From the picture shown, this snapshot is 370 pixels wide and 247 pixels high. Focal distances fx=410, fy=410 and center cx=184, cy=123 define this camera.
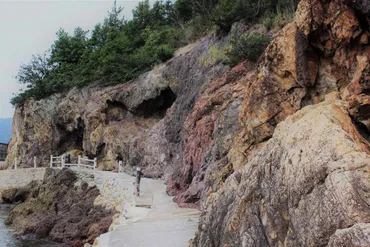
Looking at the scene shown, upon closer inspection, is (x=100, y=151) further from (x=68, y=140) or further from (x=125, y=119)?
(x=68, y=140)

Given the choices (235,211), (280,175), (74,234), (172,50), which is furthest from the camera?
(172,50)

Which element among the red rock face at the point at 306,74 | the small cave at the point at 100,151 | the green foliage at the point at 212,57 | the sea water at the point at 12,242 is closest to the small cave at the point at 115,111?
the small cave at the point at 100,151

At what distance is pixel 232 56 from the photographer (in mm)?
17078

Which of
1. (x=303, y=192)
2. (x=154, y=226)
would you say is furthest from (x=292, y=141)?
(x=154, y=226)

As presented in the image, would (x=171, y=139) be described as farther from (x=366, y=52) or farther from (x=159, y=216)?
(x=366, y=52)

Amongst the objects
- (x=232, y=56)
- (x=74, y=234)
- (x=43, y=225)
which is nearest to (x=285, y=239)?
(x=74, y=234)

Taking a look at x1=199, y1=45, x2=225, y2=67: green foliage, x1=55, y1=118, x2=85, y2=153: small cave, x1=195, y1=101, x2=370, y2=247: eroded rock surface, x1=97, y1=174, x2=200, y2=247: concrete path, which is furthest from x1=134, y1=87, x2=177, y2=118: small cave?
x1=195, y1=101, x2=370, y2=247: eroded rock surface

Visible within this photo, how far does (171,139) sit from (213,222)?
609 inches

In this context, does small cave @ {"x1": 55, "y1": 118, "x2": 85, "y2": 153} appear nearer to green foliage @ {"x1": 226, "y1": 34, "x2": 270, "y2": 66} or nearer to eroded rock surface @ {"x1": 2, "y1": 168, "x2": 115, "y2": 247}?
eroded rock surface @ {"x1": 2, "y1": 168, "x2": 115, "y2": 247}

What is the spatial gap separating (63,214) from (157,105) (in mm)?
12369

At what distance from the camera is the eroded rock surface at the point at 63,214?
14.8 meters

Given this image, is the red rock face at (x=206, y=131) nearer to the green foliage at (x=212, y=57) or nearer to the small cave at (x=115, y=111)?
the green foliage at (x=212, y=57)

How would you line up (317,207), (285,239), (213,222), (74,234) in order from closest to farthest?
1. (317,207)
2. (285,239)
3. (213,222)
4. (74,234)

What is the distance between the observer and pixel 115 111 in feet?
99.0
